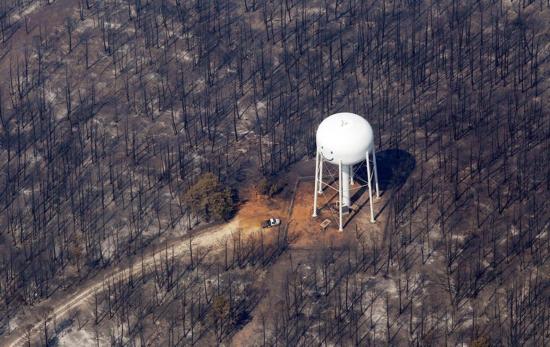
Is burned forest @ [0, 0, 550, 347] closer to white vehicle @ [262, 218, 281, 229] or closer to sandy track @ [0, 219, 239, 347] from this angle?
sandy track @ [0, 219, 239, 347]

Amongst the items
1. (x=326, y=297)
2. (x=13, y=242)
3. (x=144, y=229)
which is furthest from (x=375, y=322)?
(x=13, y=242)

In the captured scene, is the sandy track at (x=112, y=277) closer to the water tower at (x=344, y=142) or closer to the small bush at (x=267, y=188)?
the small bush at (x=267, y=188)

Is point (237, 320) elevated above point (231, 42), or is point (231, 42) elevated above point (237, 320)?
point (231, 42)

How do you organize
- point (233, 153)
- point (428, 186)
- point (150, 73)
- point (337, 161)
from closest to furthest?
point (337, 161) → point (428, 186) → point (233, 153) → point (150, 73)

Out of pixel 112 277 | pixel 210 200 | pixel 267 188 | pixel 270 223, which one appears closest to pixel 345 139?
pixel 270 223

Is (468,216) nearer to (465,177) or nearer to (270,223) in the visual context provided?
(465,177)

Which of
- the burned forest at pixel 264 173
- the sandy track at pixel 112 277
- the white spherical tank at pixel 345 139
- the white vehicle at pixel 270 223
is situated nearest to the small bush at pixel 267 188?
the burned forest at pixel 264 173

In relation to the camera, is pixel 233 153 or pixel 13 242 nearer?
pixel 13 242
